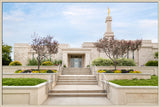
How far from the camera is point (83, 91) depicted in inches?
385

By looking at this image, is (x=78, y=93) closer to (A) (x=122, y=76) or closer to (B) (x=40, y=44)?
(A) (x=122, y=76)

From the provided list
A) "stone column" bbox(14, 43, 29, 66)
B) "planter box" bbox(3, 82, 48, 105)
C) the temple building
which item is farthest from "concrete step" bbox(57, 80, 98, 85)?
"stone column" bbox(14, 43, 29, 66)

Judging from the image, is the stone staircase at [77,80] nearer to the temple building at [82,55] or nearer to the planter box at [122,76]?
the planter box at [122,76]

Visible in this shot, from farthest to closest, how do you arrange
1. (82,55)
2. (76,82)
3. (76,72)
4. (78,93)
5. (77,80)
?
(82,55) < (76,72) < (77,80) < (76,82) < (78,93)

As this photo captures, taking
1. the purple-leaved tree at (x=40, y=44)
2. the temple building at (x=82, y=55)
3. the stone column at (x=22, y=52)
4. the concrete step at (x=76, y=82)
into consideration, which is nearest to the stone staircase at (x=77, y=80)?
the concrete step at (x=76, y=82)

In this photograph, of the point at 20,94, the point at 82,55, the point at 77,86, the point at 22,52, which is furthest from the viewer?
the point at 22,52

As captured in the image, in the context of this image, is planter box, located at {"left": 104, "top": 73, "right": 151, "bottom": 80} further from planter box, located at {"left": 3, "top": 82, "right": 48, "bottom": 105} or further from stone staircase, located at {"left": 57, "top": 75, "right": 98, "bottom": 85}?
planter box, located at {"left": 3, "top": 82, "right": 48, "bottom": 105}

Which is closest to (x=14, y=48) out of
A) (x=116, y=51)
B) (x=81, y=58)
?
(x=81, y=58)

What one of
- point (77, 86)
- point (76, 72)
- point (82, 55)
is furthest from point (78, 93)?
point (82, 55)

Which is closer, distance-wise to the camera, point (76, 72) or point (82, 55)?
point (76, 72)

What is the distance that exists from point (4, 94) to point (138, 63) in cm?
2575

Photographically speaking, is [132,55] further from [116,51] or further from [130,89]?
[130,89]

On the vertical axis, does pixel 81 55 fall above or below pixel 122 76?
above

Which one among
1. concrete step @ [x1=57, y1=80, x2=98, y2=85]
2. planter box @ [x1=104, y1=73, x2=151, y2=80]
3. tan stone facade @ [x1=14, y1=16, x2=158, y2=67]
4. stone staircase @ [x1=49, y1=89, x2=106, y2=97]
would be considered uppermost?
tan stone facade @ [x1=14, y1=16, x2=158, y2=67]
